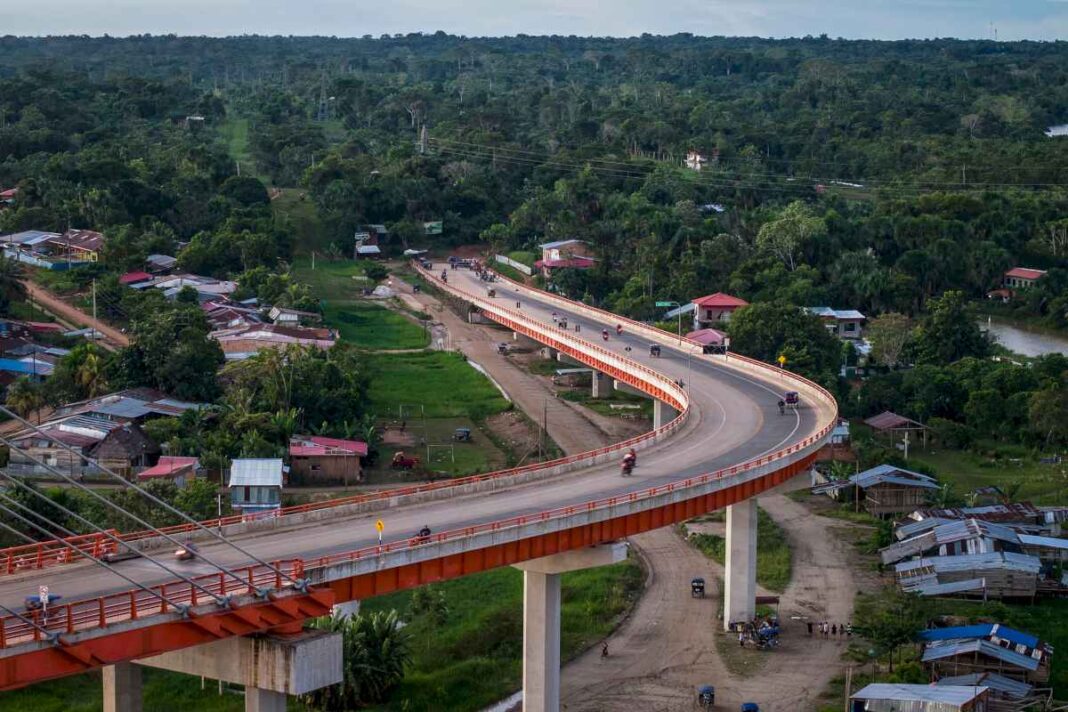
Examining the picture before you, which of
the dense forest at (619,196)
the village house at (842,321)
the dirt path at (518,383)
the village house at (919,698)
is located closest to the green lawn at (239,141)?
the dense forest at (619,196)

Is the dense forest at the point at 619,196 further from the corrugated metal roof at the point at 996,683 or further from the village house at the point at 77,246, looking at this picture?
the corrugated metal roof at the point at 996,683

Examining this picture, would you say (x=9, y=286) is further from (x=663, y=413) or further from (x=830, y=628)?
(x=830, y=628)

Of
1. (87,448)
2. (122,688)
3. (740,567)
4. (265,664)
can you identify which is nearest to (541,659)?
(265,664)

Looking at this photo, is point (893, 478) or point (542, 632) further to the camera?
point (893, 478)

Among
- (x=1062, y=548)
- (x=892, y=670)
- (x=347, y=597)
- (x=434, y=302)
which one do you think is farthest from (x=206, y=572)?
(x=434, y=302)

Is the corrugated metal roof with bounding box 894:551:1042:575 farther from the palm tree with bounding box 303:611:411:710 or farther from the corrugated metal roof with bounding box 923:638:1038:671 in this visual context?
the palm tree with bounding box 303:611:411:710

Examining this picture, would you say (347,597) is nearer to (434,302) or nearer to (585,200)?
(434,302)
